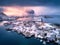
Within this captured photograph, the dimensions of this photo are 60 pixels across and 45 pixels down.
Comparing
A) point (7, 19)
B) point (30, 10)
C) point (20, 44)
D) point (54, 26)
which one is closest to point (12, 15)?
point (7, 19)

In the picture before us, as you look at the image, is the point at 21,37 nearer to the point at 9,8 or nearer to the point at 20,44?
the point at 20,44

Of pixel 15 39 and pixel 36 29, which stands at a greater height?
pixel 36 29

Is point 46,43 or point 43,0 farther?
point 43,0

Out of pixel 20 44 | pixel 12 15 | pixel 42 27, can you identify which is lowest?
pixel 20 44

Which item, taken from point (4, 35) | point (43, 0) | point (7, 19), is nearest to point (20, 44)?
point (4, 35)

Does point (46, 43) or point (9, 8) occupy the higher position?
point (9, 8)

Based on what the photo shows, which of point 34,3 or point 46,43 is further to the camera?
point 34,3

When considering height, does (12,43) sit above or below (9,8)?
below

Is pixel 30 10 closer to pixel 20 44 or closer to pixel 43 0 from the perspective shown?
pixel 43 0

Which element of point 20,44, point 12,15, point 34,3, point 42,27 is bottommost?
point 20,44
